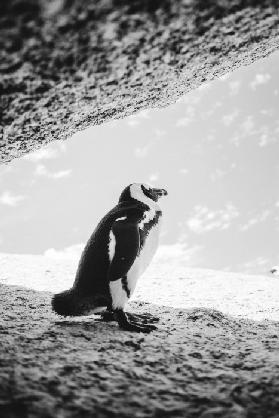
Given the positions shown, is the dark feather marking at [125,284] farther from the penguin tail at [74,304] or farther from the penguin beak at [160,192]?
the penguin beak at [160,192]

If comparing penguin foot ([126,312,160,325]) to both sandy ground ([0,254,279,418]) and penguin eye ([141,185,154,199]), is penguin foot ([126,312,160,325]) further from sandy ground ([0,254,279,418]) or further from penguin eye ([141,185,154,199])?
penguin eye ([141,185,154,199])

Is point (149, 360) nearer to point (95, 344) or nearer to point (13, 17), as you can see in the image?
point (95, 344)

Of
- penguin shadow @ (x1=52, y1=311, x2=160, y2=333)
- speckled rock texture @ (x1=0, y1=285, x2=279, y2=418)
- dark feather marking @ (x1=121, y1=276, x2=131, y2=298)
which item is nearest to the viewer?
A: speckled rock texture @ (x1=0, y1=285, x2=279, y2=418)

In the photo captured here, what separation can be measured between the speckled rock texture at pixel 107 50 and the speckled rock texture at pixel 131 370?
144 cm

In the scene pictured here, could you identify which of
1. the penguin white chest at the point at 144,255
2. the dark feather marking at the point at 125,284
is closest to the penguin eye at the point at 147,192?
the penguin white chest at the point at 144,255

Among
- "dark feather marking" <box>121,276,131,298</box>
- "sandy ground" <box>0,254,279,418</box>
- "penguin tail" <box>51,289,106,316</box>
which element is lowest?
"sandy ground" <box>0,254,279,418</box>

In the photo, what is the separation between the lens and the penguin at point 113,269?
2.58 meters

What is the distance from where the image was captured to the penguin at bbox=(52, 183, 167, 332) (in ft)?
8.47

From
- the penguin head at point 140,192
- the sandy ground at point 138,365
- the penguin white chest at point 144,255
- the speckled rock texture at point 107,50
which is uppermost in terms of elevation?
the speckled rock texture at point 107,50

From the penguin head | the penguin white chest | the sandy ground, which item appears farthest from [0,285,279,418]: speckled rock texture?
the penguin head

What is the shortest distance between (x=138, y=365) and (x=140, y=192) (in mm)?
1743

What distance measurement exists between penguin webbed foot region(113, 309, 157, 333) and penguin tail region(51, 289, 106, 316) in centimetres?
15

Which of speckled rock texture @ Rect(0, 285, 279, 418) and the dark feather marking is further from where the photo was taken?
the dark feather marking

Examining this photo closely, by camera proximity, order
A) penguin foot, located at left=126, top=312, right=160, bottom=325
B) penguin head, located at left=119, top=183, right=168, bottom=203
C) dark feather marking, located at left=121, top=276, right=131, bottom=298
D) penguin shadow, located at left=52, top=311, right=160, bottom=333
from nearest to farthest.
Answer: penguin shadow, located at left=52, top=311, right=160, bottom=333 → dark feather marking, located at left=121, top=276, right=131, bottom=298 → penguin foot, located at left=126, top=312, right=160, bottom=325 → penguin head, located at left=119, top=183, right=168, bottom=203
